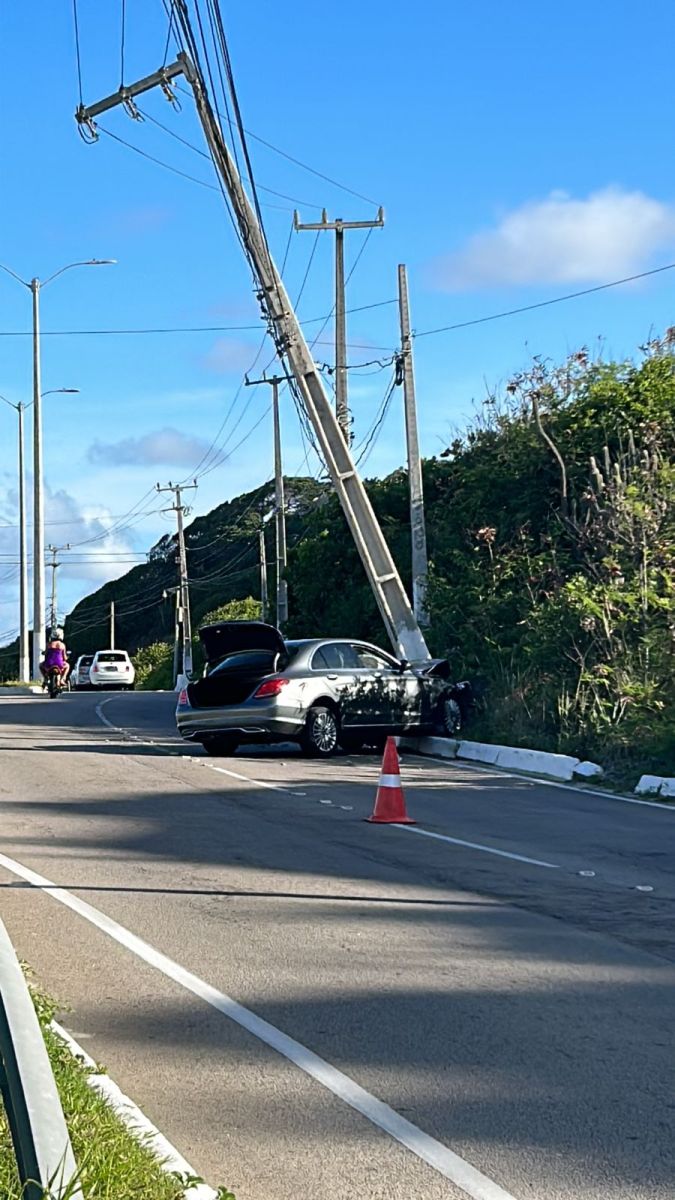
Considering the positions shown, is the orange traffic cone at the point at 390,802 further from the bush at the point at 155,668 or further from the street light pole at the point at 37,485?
the bush at the point at 155,668

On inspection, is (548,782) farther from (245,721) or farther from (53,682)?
(53,682)

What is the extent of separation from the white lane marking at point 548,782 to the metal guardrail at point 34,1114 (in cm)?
1136

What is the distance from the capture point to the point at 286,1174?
453 centimetres

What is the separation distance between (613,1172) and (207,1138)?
1333mm

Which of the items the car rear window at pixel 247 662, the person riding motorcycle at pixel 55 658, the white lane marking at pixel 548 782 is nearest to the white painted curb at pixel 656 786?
the white lane marking at pixel 548 782

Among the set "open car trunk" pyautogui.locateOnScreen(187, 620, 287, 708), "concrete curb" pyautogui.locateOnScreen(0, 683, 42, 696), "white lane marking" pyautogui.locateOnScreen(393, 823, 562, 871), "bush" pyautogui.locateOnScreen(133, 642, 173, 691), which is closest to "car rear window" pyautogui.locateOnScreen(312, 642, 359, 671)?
"open car trunk" pyautogui.locateOnScreen(187, 620, 287, 708)

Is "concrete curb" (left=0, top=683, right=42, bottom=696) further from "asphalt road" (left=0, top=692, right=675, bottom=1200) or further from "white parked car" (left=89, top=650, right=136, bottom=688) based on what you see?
"asphalt road" (left=0, top=692, right=675, bottom=1200)

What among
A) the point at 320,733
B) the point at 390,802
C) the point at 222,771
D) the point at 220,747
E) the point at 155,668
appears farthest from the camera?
the point at 155,668

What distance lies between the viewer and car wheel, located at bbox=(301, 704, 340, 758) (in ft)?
62.3

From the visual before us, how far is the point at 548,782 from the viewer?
16.6 metres

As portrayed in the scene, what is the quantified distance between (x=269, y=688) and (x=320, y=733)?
3.36 ft

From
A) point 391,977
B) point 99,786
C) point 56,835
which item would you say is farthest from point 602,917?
point 99,786

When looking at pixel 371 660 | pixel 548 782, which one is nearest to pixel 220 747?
pixel 371 660

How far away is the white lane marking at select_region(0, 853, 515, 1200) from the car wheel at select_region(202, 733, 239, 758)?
36.0ft
